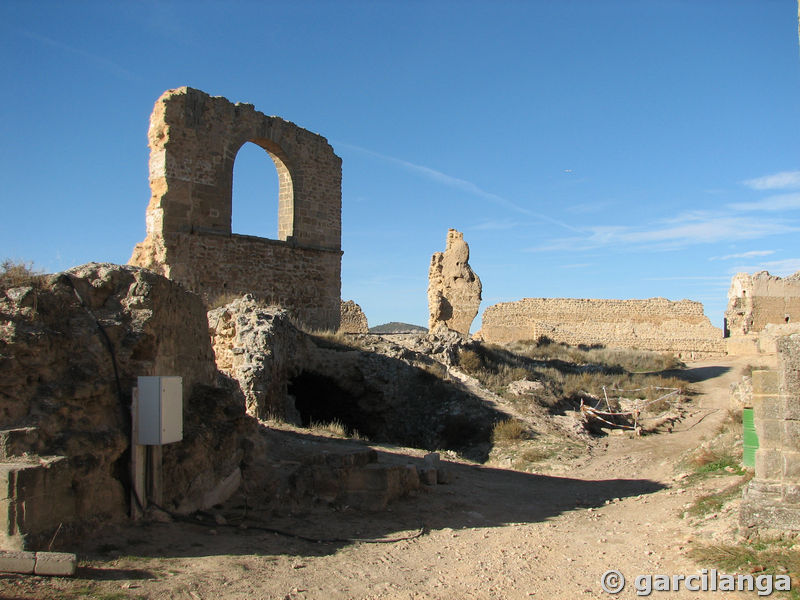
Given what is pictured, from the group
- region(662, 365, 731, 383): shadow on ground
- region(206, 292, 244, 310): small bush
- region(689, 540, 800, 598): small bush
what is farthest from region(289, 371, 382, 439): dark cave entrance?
region(662, 365, 731, 383): shadow on ground

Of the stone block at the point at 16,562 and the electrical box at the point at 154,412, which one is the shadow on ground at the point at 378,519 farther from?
the electrical box at the point at 154,412

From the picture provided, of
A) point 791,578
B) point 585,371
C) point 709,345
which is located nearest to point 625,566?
point 791,578

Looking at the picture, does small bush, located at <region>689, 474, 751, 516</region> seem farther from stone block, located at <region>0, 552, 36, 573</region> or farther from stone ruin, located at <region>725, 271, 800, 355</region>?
stone ruin, located at <region>725, 271, 800, 355</region>

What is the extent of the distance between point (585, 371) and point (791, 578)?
13852 millimetres

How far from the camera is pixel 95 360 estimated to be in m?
5.03

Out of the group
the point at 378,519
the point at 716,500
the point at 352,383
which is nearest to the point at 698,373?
the point at 352,383

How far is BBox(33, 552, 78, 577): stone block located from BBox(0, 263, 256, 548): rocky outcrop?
279 millimetres

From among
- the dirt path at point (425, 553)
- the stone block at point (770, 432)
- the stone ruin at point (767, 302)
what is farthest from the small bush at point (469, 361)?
the stone ruin at point (767, 302)

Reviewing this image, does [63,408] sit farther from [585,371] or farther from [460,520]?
[585,371]

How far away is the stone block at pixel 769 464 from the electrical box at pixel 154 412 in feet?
16.0

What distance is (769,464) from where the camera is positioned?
5.67 meters

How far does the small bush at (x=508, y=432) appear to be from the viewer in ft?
37.5

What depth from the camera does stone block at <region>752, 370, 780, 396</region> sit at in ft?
19.0

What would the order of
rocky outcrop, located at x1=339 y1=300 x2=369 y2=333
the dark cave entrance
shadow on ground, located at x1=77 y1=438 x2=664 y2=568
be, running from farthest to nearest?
rocky outcrop, located at x1=339 y1=300 x2=369 y2=333, the dark cave entrance, shadow on ground, located at x1=77 y1=438 x2=664 y2=568
